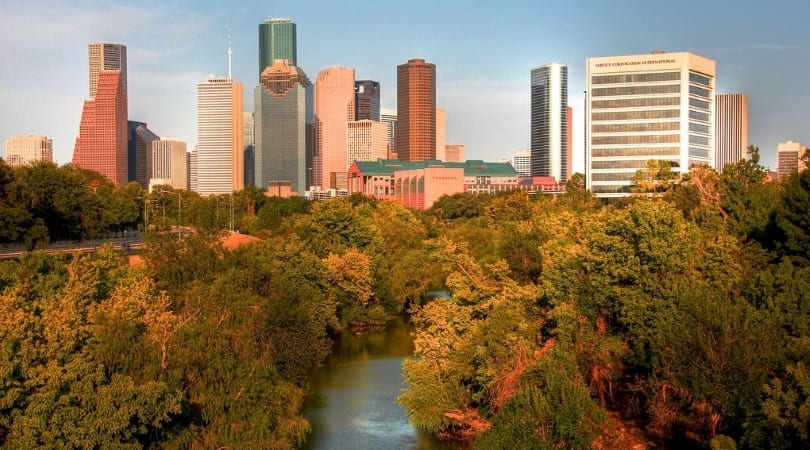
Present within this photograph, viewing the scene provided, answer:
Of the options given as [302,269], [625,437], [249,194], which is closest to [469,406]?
[625,437]

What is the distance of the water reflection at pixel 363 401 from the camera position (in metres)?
43.1

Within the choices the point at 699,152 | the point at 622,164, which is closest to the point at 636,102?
the point at 622,164

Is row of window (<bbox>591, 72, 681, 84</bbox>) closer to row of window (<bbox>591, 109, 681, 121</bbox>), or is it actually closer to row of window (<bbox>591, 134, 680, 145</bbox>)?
row of window (<bbox>591, 109, 681, 121</bbox>)

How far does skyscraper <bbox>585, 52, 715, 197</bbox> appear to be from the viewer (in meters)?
130

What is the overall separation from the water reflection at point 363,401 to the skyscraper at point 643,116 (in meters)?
70.0

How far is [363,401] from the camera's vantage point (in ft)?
165

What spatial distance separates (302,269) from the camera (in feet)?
219

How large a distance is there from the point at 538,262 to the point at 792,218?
14.0m

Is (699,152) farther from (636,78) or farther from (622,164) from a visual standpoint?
(636,78)

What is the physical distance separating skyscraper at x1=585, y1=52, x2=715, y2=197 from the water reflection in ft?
230

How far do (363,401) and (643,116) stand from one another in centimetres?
9124

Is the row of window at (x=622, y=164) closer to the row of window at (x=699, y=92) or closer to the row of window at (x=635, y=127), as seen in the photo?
the row of window at (x=635, y=127)

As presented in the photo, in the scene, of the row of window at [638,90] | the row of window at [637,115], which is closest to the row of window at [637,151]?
the row of window at [637,115]

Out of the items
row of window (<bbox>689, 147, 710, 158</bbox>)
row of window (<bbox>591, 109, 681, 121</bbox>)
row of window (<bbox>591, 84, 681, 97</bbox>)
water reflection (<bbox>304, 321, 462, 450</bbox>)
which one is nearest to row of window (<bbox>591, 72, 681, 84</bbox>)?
row of window (<bbox>591, 84, 681, 97</bbox>)
